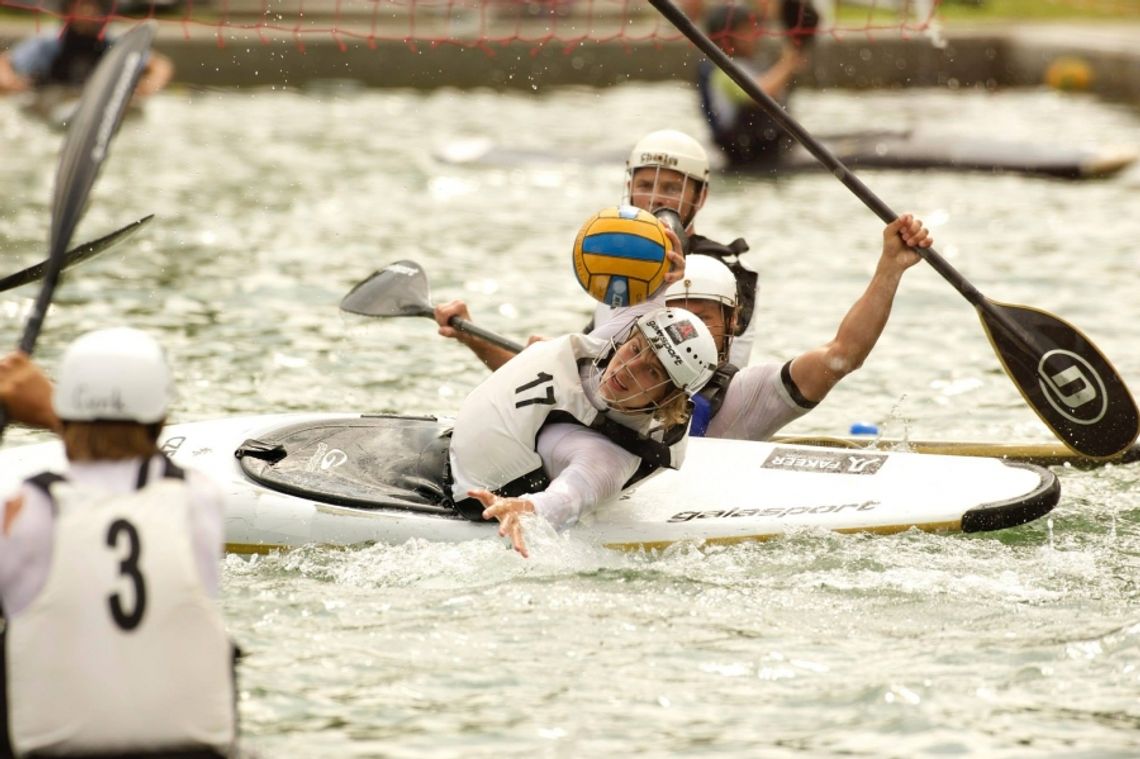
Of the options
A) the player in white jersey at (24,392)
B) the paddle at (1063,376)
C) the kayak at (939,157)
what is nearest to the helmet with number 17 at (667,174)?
the paddle at (1063,376)

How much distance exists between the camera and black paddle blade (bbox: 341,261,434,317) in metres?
6.95

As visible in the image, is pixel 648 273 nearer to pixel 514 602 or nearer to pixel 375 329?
pixel 514 602

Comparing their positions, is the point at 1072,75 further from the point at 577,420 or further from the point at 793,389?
the point at 577,420

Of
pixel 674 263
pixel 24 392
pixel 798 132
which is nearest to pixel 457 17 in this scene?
pixel 798 132

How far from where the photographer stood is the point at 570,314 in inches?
399

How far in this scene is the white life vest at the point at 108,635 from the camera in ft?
10.5

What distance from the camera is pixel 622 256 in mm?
5555

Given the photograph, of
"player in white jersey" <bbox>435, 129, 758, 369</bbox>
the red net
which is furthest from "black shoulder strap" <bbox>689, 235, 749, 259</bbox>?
the red net

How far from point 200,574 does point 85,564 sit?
213 millimetres

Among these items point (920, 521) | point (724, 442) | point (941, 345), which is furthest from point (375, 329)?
point (920, 521)

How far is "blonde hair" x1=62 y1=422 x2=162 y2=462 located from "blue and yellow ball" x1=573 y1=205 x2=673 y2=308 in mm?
2476

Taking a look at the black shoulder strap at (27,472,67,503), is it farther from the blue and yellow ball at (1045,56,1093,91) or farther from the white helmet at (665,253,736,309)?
the blue and yellow ball at (1045,56,1093,91)

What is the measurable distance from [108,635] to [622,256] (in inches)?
107

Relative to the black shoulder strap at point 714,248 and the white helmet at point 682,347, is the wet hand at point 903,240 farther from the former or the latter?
the white helmet at point 682,347
